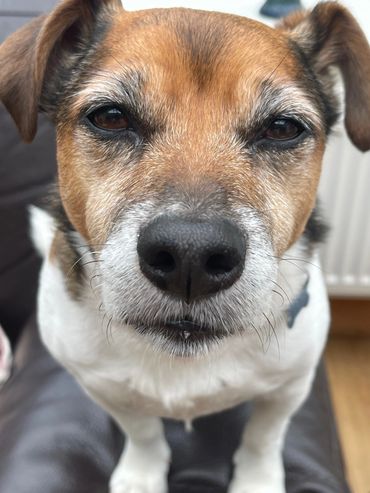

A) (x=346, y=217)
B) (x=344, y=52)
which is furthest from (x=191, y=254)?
(x=346, y=217)

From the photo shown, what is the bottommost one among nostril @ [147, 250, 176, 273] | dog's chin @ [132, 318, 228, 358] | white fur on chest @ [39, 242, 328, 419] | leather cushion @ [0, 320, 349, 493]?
leather cushion @ [0, 320, 349, 493]

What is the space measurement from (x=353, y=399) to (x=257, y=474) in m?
0.93

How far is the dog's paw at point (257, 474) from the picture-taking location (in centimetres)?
130

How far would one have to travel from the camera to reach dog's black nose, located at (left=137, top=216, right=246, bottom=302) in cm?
80

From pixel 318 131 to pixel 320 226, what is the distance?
0.82 ft

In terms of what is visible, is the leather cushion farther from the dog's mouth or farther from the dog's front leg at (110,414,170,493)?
the dog's mouth

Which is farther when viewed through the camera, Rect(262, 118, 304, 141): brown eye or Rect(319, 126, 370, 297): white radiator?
Rect(319, 126, 370, 297): white radiator

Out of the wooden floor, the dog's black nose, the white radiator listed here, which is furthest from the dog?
the wooden floor

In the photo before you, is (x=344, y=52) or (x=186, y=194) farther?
(x=344, y=52)

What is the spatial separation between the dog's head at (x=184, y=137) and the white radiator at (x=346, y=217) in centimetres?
72

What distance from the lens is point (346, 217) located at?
1.96 metres

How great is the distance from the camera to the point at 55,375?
4.86 ft

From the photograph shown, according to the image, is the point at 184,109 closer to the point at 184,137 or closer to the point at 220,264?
the point at 184,137

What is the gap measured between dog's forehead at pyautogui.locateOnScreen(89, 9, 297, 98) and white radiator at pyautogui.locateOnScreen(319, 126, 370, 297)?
782 mm
